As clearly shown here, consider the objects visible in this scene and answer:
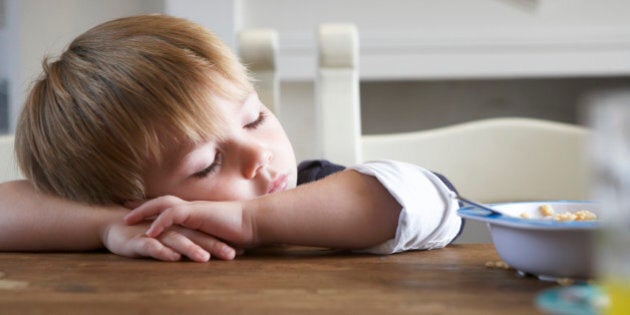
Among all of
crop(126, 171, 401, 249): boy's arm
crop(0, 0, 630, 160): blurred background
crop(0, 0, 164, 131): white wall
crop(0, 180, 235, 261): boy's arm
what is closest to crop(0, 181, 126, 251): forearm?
crop(0, 180, 235, 261): boy's arm

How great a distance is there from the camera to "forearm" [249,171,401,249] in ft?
2.42

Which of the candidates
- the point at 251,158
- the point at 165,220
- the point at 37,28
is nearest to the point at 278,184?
the point at 251,158

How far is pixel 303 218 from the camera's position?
0.74 meters

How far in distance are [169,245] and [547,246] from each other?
0.34 m

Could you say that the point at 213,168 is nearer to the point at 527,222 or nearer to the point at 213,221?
the point at 213,221

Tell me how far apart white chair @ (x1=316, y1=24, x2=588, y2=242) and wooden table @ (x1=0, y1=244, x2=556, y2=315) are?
38cm

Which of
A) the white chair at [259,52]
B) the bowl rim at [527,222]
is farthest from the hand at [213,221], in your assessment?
the white chair at [259,52]

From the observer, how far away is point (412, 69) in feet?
5.29

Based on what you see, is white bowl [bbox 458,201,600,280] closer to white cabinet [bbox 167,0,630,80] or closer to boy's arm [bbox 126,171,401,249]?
boy's arm [bbox 126,171,401,249]

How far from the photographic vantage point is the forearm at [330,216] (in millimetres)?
737

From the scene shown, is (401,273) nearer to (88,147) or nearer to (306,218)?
(306,218)

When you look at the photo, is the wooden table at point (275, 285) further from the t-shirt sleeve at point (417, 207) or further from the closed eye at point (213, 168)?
the closed eye at point (213, 168)

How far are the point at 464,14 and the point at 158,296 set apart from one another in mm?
1240

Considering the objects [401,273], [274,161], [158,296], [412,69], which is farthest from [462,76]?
[158,296]
